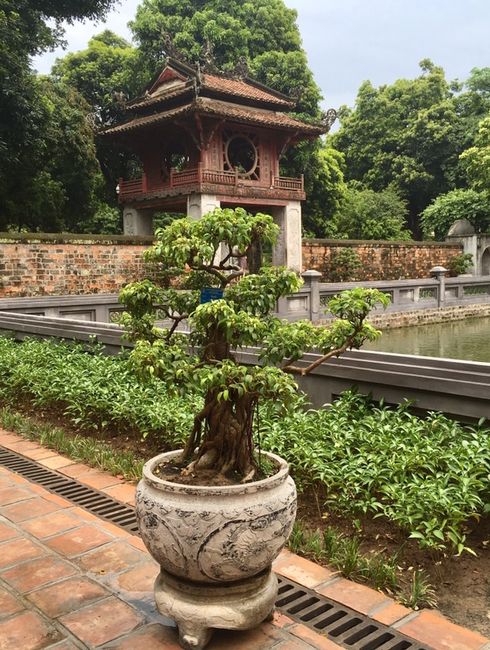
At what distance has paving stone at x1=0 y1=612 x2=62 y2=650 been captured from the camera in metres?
2.36

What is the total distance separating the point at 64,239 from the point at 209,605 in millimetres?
15713

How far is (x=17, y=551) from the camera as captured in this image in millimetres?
3184

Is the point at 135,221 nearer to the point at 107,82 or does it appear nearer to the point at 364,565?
the point at 107,82

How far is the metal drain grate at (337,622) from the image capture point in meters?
2.39

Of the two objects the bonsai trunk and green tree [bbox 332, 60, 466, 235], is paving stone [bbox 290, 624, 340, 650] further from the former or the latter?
green tree [bbox 332, 60, 466, 235]

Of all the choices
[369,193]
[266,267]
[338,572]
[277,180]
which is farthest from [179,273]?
[369,193]

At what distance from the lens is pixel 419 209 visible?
35562 mm

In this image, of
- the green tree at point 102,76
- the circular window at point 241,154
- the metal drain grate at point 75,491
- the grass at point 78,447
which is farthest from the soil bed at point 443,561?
the green tree at point 102,76

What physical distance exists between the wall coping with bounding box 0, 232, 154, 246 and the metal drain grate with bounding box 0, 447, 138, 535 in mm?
12259

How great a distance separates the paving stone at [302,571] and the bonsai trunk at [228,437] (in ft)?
2.17

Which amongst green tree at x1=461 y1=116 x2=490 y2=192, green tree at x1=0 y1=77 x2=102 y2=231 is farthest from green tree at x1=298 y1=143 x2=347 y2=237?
green tree at x1=0 y1=77 x2=102 y2=231

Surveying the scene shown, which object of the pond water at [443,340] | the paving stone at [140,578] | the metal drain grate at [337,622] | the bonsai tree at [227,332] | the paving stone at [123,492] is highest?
the bonsai tree at [227,332]

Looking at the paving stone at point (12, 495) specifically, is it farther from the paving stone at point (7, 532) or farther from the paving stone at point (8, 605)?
the paving stone at point (8, 605)

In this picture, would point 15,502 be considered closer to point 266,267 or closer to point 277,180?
point 266,267
